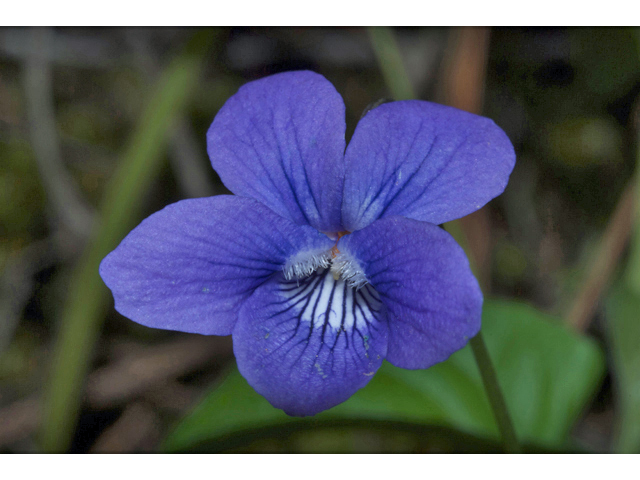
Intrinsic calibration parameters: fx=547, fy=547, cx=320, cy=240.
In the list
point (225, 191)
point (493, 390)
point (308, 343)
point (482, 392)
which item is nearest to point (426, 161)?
point (308, 343)

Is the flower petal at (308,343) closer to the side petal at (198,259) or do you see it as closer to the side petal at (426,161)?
the side petal at (198,259)

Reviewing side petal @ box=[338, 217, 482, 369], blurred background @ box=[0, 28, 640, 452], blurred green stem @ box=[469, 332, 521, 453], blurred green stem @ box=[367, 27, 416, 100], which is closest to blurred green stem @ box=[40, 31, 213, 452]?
blurred background @ box=[0, 28, 640, 452]

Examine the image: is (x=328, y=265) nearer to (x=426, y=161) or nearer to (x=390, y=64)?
(x=426, y=161)

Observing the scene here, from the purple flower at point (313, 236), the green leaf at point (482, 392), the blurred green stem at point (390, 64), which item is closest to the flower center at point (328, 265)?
the purple flower at point (313, 236)

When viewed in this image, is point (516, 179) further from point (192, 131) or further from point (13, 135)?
point (13, 135)

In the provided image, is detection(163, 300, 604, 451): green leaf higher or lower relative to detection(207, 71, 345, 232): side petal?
lower

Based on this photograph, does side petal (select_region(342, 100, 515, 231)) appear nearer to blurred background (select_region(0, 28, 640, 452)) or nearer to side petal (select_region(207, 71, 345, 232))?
side petal (select_region(207, 71, 345, 232))

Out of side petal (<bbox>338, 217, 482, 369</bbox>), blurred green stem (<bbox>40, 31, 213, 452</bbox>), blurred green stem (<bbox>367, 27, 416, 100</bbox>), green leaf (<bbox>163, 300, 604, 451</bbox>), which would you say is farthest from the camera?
blurred green stem (<bbox>367, 27, 416, 100</bbox>)

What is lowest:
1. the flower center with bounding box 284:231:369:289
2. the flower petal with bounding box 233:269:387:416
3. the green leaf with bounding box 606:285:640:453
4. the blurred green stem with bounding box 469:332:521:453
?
the green leaf with bounding box 606:285:640:453
